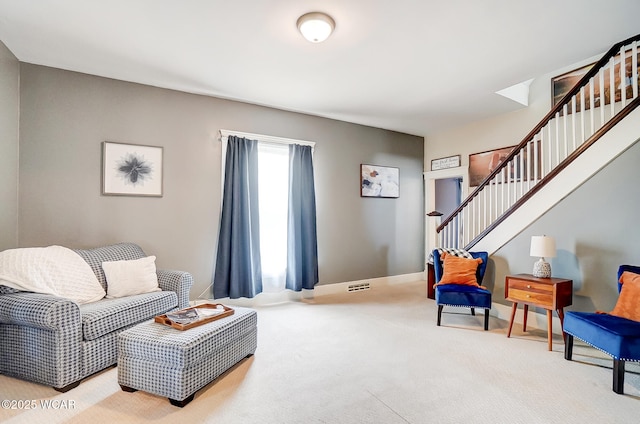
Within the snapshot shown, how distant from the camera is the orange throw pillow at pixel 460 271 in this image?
3631 millimetres

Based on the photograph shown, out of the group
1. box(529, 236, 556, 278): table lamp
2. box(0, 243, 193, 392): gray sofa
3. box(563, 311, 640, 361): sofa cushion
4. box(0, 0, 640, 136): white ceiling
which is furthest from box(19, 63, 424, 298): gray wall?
box(563, 311, 640, 361): sofa cushion

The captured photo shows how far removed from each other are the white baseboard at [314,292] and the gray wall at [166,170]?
11 cm

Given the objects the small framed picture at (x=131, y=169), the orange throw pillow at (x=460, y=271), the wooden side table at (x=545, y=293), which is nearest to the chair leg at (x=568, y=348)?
the wooden side table at (x=545, y=293)

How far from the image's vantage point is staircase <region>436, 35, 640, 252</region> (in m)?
2.87

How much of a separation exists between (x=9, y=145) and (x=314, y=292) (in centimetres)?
378

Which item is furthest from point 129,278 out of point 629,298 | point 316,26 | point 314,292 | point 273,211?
point 629,298

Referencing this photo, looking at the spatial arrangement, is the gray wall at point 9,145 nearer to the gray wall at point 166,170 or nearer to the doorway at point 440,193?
the gray wall at point 166,170

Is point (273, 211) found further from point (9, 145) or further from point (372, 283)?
point (9, 145)

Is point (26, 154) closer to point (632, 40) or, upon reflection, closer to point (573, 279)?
point (573, 279)

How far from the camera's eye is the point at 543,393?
2184 mm

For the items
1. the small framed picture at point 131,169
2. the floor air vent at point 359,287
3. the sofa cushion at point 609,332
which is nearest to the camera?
the sofa cushion at point 609,332

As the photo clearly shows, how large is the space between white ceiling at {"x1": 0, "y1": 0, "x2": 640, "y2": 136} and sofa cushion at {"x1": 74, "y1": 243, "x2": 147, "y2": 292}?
1.82 metres

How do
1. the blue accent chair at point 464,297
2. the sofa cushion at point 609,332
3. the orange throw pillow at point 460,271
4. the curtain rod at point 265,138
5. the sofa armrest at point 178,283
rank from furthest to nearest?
the curtain rod at point 265,138, the orange throw pillow at point 460,271, the blue accent chair at point 464,297, the sofa armrest at point 178,283, the sofa cushion at point 609,332

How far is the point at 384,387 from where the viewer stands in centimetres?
224
